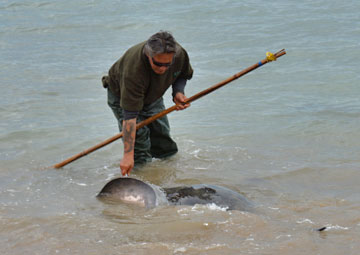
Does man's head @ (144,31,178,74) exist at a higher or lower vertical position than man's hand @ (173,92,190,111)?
higher

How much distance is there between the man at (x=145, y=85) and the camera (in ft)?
12.4

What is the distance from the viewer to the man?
3.77m

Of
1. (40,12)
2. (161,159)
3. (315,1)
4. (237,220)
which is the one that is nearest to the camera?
(237,220)

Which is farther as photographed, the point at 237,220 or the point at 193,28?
the point at 193,28

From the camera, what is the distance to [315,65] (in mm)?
9594

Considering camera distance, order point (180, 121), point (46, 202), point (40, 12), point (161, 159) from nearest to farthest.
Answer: point (46, 202) → point (161, 159) → point (180, 121) → point (40, 12)

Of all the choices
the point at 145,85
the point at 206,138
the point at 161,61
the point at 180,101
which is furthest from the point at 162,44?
the point at 206,138

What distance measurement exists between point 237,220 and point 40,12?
45.3 ft

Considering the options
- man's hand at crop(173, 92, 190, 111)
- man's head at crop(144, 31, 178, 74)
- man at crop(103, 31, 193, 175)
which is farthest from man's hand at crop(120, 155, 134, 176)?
man's head at crop(144, 31, 178, 74)

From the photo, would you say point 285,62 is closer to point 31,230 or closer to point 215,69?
point 215,69

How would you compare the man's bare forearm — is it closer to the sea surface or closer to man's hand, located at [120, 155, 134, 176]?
man's hand, located at [120, 155, 134, 176]

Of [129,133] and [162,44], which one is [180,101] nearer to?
[129,133]

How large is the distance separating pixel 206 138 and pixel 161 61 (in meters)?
2.61

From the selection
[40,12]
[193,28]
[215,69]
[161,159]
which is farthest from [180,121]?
[40,12]
